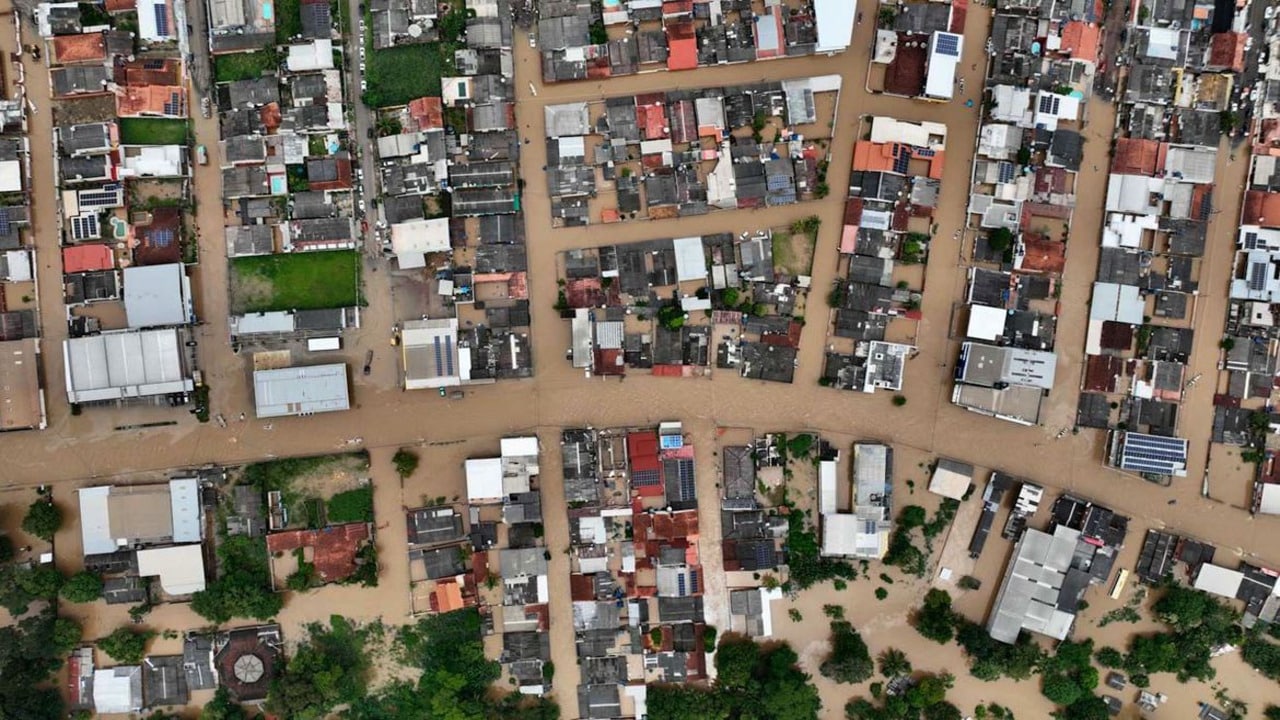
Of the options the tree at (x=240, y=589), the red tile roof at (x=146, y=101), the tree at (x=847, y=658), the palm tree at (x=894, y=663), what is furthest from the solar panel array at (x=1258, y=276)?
the red tile roof at (x=146, y=101)

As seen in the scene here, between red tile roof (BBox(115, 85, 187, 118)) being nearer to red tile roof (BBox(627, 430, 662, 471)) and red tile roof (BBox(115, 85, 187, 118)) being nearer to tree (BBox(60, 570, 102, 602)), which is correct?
tree (BBox(60, 570, 102, 602))

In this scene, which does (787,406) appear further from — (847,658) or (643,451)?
(847,658)

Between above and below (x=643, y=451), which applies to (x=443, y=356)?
above

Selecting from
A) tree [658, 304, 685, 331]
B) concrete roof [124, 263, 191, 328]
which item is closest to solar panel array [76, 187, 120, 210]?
concrete roof [124, 263, 191, 328]

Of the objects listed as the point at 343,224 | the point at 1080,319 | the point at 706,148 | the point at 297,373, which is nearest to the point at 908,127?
the point at 706,148

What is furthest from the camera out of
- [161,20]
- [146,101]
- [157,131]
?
[157,131]

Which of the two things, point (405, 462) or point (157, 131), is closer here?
point (405, 462)

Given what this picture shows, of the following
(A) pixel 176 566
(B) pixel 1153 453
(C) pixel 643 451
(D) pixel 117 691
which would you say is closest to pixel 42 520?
(A) pixel 176 566
